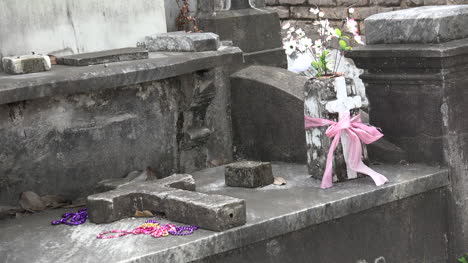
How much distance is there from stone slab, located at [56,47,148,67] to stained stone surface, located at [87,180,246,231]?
2.46 feet

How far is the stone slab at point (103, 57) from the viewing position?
4.96 metres

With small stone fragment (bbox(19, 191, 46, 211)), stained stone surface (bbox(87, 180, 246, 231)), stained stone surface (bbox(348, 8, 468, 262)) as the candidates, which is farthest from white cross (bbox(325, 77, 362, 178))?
small stone fragment (bbox(19, 191, 46, 211))

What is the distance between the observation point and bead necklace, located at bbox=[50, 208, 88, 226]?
14.6 feet

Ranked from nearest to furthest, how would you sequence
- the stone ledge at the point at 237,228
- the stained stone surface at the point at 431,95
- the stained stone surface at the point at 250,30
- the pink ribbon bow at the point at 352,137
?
the stone ledge at the point at 237,228 → the pink ribbon bow at the point at 352,137 → the stained stone surface at the point at 431,95 → the stained stone surface at the point at 250,30

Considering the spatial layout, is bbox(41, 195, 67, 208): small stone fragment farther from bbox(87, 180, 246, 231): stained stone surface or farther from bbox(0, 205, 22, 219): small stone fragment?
bbox(87, 180, 246, 231): stained stone surface

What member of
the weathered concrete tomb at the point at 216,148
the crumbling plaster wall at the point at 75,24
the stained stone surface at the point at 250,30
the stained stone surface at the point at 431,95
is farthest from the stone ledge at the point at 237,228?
the stained stone surface at the point at 250,30

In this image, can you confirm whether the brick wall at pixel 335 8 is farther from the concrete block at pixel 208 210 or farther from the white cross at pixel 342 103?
the concrete block at pixel 208 210

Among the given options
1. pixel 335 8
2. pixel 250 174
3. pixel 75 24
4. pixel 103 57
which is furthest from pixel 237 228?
pixel 335 8

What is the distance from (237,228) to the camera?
418 centimetres

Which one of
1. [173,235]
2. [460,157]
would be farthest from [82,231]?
[460,157]

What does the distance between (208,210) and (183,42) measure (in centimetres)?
158

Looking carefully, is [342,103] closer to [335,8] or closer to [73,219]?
[73,219]

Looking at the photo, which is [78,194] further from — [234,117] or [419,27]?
[419,27]

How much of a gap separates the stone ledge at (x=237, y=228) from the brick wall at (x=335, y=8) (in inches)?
184
